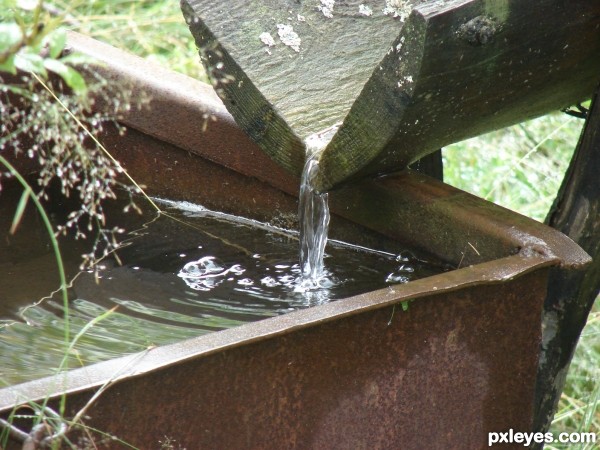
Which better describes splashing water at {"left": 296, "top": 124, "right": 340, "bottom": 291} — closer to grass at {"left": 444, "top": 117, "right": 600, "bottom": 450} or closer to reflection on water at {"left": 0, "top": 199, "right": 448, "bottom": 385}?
reflection on water at {"left": 0, "top": 199, "right": 448, "bottom": 385}

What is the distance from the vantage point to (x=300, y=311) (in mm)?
1766

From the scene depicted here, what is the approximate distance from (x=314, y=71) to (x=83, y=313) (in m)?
0.81

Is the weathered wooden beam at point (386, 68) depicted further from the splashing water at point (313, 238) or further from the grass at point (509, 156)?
the grass at point (509, 156)

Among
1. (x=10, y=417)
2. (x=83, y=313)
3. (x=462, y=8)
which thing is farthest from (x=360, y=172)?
(x=10, y=417)

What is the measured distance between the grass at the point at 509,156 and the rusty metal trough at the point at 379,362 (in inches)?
33.7

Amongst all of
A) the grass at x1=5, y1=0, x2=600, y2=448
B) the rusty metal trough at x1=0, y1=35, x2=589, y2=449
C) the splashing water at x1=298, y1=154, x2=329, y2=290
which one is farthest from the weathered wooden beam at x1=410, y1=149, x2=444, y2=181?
the grass at x1=5, y1=0, x2=600, y2=448

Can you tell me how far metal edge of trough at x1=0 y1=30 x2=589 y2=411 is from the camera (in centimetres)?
154

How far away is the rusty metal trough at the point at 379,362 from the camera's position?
1.61 metres

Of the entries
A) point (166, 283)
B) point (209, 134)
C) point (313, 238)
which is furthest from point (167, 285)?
point (209, 134)

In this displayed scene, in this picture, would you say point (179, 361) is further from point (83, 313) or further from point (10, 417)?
point (83, 313)

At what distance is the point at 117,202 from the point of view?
9.69 ft

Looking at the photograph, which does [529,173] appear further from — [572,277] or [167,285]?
[167,285]

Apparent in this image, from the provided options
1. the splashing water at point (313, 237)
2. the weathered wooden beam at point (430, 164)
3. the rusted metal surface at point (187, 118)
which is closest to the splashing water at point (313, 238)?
the splashing water at point (313, 237)

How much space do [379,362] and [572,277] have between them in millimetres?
684
